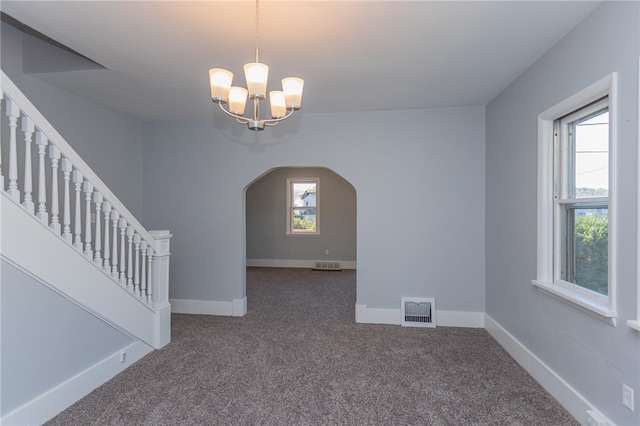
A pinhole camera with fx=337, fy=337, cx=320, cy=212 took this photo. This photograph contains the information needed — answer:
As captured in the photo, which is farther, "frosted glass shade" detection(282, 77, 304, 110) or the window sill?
"frosted glass shade" detection(282, 77, 304, 110)

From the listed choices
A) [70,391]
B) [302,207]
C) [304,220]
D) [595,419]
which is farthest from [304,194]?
[595,419]

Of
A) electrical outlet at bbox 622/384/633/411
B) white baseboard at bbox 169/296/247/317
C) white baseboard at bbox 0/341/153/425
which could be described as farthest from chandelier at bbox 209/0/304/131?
white baseboard at bbox 169/296/247/317

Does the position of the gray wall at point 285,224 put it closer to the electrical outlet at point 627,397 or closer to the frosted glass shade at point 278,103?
the frosted glass shade at point 278,103

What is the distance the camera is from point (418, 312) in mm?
3943

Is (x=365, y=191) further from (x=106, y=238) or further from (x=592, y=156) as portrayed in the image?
(x=106, y=238)

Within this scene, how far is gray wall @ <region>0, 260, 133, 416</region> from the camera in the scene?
6.31 ft

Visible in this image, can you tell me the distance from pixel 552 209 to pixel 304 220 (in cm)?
590

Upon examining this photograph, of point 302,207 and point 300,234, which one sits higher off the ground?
point 302,207

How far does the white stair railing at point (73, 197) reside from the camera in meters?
1.97

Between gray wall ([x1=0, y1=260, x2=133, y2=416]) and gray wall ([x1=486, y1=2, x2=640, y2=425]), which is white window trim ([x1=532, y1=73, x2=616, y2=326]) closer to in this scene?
gray wall ([x1=486, y1=2, x2=640, y2=425])

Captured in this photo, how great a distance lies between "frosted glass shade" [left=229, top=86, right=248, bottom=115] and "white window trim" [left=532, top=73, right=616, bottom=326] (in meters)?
2.08

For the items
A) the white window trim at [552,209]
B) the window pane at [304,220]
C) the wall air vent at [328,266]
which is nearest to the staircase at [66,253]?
the white window trim at [552,209]

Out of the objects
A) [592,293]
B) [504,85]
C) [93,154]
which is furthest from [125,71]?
[592,293]

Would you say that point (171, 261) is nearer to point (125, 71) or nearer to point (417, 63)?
point (125, 71)
